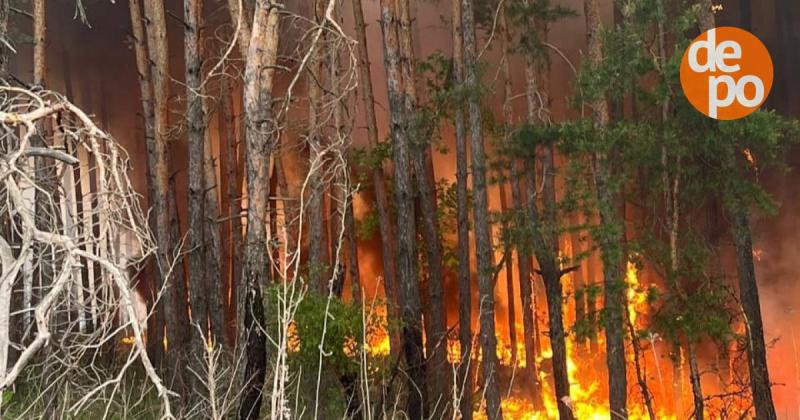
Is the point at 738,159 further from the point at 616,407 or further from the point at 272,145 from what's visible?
the point at 272,145

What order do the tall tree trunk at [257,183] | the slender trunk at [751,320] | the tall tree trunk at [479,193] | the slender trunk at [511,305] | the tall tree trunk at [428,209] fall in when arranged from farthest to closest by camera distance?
the slender trunk at [511,305]
the tall tree trunk at [479,193]
the tall tree trunk at [428,209]
the slender trunk at [751,320]
the tall tree trunk at [257,183]

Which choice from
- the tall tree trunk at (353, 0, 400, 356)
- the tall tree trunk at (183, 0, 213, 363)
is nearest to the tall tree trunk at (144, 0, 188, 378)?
the tall tree trunk at (183, 0, 213, 363)

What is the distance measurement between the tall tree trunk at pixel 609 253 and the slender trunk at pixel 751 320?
3.99 ft

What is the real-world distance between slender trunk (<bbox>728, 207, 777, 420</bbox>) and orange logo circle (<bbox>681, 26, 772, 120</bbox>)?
115cm

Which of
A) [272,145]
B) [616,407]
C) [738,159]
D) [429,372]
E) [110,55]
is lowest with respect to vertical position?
[616,407]

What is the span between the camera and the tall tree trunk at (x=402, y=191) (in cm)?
848

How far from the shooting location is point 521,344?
12875 millimetres

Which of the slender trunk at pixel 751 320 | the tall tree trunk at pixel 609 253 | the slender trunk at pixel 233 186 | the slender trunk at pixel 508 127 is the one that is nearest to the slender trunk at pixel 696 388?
the slender trunk at pixel 751 320

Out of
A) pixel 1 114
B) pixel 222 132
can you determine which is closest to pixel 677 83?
pixel 1 114

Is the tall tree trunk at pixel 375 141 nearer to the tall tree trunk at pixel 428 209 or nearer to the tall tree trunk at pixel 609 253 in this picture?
the tall tree trunk at pixel 428 209

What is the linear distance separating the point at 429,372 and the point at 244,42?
4406mm

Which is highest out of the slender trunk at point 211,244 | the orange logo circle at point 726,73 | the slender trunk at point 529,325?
the orange logo circle at point 726,73

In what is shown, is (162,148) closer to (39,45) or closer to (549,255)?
(39,45)

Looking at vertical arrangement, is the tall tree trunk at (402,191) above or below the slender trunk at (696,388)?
above
